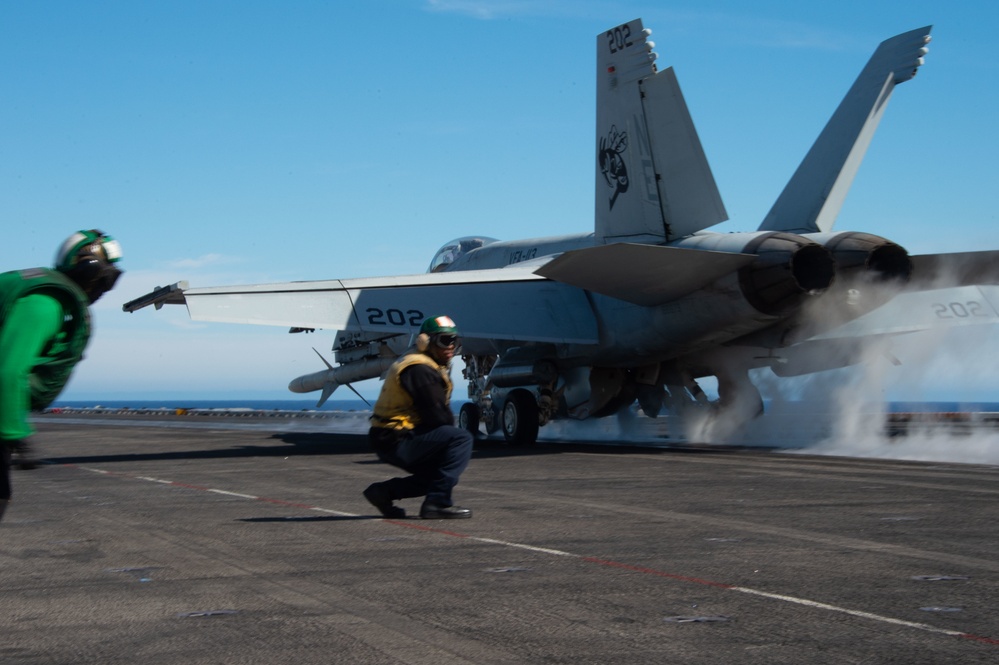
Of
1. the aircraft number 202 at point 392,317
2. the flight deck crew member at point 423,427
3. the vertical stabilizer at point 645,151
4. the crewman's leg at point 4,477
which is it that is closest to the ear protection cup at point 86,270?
the crewman's leg at point 4,477

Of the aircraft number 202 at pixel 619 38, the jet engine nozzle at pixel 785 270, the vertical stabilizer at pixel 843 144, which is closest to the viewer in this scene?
the jet engine nozzle at pixel 785 270

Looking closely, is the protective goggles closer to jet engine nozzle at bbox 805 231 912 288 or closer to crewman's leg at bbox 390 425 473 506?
crewman's leg at bbox 390 425 473 506

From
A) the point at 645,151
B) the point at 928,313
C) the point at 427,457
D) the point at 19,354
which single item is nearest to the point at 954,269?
the point at 928,313

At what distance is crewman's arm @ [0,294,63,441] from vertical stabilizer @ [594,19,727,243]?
15008 millimetres

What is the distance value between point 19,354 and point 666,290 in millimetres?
14130

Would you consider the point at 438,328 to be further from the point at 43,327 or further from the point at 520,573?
the point at 43,327

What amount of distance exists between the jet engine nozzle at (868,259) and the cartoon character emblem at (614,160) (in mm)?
4343

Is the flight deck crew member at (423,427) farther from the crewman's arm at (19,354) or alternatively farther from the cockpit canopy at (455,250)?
the cockpit canopy at (455,250)

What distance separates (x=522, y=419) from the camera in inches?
814

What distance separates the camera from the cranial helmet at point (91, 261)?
12.8ft

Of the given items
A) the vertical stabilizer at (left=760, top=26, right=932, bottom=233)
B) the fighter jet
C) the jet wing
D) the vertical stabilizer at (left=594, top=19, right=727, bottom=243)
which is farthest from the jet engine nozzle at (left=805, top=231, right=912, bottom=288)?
the jet wing

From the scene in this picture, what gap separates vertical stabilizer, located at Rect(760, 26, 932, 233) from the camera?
685 inches

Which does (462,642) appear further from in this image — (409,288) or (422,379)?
(409,288)

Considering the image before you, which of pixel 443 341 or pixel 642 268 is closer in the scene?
pixel 443 341
